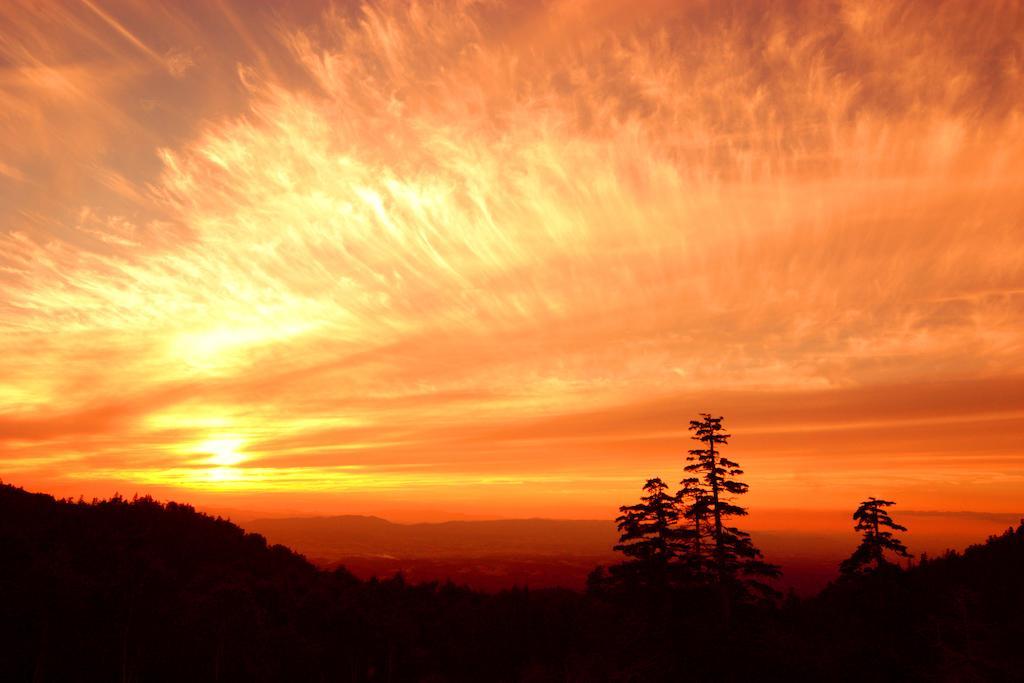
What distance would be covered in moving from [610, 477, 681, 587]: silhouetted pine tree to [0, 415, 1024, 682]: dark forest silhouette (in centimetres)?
11

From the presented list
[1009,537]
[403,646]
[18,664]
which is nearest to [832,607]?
[1009,537]

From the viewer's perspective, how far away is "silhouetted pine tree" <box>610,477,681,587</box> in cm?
3697

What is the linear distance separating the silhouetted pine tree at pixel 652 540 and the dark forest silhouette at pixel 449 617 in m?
0.11

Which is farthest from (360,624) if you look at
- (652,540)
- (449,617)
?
(652,540)

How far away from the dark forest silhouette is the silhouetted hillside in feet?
0.47

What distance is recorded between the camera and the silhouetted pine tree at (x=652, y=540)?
1455 inches

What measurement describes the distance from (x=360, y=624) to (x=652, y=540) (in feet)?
84.2

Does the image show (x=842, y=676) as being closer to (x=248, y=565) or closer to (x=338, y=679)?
(x=338, y=679)

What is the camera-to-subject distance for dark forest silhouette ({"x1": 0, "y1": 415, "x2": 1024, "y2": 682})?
100.0ft

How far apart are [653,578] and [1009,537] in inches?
2743

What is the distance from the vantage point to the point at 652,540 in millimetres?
37969

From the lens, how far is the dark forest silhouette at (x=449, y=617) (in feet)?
100.0

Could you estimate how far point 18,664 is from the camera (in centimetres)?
2905

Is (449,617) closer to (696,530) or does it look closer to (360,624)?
(360,624)
